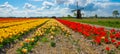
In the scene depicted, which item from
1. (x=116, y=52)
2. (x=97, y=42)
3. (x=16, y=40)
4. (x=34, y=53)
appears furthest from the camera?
(x=16, y=40)

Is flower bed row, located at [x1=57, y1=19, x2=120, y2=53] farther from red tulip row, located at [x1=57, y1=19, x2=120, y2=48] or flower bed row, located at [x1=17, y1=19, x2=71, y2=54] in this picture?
flower bed row, located at [x1=17, y1=19, x2=71, y2=54]

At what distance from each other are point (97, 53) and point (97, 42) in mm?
1923

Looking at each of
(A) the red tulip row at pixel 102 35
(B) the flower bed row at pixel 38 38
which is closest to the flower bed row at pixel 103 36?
(A) the red tulip row at pixel 102 35

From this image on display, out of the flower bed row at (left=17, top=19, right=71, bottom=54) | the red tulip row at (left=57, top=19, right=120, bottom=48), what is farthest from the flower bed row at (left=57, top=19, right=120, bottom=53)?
the flower bed row at (left=17, top=19, right=71, bottom=54)

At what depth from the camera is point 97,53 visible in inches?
409

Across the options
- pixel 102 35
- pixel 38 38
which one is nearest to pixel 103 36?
pixel 102 35

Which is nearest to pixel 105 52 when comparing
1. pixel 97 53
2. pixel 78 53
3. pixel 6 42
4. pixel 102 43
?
pixel 97 53

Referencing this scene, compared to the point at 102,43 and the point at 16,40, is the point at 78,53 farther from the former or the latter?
the point at 16,40

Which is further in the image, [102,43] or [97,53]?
[102,43]

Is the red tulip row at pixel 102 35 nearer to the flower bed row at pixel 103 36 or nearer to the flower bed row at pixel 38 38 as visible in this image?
the flower bed row at pixel 103 36

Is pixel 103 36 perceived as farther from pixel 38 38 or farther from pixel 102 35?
pixel 38 38

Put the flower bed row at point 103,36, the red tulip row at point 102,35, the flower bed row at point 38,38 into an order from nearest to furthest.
→ 1. the flower bed row at point 38,38
2. the flower bed row at point 103,36
3. the red tulip row at point 102,35

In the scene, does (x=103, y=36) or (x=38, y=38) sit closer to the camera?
(x=103, y=36)

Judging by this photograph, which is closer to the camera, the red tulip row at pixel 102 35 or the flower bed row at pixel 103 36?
the flower bed row at pixel 103 36
